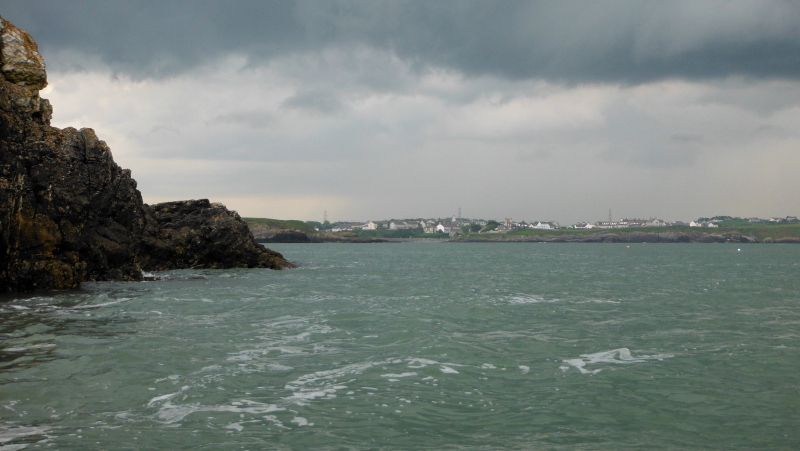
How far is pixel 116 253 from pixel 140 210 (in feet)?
25.7

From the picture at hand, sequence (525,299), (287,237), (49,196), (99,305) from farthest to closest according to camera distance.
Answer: (287,237), (525,299), (49,196), (99,305)

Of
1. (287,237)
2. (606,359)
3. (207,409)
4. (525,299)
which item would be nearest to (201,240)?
(525,299)

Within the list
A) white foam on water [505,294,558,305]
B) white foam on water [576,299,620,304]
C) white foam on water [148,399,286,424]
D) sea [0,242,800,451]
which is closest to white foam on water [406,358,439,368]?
sea [0,242,800,451]

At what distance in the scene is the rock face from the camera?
83.1ft

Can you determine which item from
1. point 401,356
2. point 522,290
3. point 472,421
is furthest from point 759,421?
point 522,290

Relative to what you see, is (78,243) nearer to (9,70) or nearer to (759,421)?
(9,70)

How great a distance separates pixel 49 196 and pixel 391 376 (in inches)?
851

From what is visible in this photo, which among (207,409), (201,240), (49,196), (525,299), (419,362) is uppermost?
(49,196)

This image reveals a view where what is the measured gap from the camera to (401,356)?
14617mm

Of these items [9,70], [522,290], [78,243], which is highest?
[9,70]

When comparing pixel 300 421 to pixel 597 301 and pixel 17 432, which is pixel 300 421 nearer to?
pixel 17 432

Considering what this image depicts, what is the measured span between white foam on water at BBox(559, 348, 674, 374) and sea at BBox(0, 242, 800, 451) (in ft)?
0.30

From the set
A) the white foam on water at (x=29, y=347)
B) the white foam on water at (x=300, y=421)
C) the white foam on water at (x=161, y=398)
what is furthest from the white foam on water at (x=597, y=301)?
the white foam on water at (x=29, y=347)

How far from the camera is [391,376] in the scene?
1251 cm
